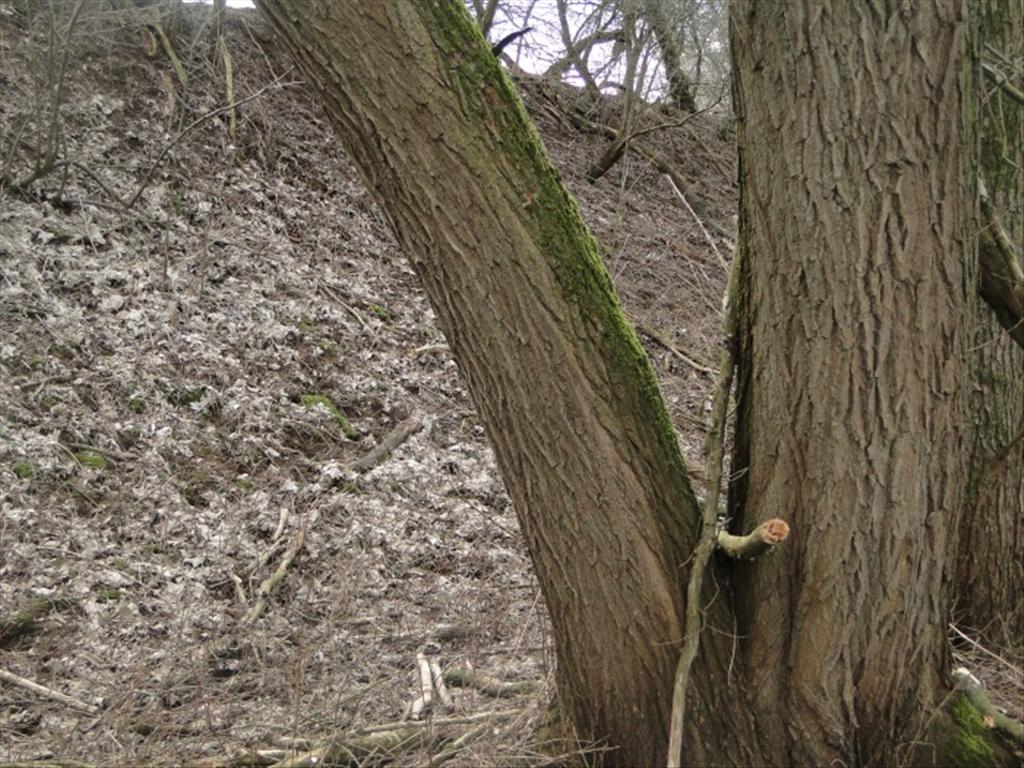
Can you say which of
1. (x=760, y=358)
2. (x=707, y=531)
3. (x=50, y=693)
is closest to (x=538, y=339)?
(x=760, y=358)

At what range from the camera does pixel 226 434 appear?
6555mm

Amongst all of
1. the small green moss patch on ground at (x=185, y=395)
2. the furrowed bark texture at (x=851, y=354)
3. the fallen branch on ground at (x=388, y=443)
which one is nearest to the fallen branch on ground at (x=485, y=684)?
the furrowed bark texture at (x=851, y=354)

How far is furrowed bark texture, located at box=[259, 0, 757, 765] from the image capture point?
2.46 meters

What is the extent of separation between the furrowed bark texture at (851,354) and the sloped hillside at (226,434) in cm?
106

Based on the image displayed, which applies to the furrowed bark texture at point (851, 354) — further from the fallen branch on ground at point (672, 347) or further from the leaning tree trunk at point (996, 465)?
the fallen branch on ground at point (672, 347)

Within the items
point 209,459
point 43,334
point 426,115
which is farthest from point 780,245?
point 43,334

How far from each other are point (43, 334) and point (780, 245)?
561cm

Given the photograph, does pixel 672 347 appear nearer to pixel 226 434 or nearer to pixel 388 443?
pixel 388 443

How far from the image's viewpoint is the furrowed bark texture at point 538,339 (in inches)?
97.0

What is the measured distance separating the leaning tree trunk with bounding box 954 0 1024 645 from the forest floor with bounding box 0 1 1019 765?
1651 mm

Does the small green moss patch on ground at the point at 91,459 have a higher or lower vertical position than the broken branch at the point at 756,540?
lower

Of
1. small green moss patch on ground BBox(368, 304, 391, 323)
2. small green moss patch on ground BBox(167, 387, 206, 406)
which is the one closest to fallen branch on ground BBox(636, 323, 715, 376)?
small green moss patch on ground BBox(368, 304, 391, 323)

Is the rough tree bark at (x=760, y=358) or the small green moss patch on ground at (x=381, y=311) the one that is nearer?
the rough tree bark at (x=760, y=358)

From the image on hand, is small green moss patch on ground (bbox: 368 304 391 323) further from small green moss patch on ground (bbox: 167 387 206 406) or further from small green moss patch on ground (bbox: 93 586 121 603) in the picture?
small green moss patch on ground (bbox: 93 586 121 603)
